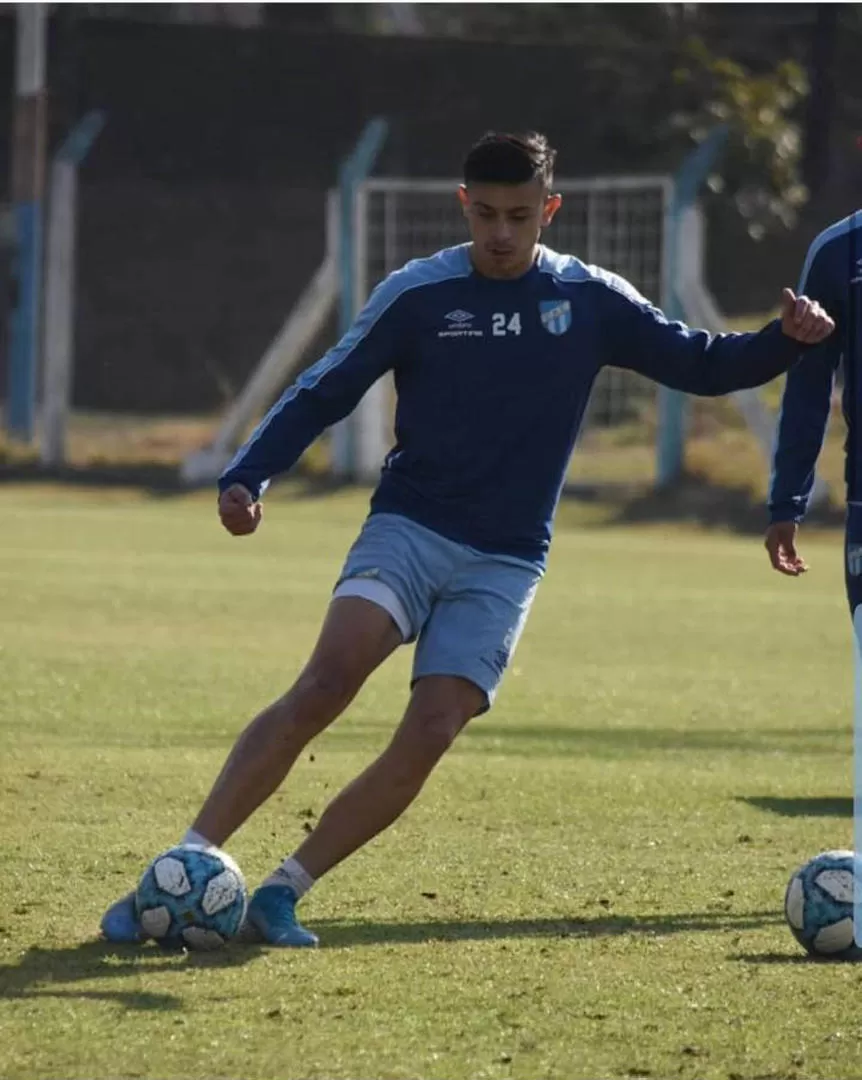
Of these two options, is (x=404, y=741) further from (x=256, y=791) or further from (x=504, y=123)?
(x=504, y=123)

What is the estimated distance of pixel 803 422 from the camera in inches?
258

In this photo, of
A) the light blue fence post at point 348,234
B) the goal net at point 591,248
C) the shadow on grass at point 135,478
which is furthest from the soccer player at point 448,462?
the light blue fence post at point 348,234

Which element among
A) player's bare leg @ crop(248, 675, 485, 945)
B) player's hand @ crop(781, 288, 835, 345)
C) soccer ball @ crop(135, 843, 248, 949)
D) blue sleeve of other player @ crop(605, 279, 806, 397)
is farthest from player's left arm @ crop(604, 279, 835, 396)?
soccer ball @ crop(135, 843, 248, 949)

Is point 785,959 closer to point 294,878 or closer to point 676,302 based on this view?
point 294,878

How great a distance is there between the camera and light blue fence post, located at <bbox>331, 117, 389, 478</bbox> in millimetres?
24625

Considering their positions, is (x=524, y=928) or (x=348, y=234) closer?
(x=524, y=928)

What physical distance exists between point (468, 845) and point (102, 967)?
2.10m

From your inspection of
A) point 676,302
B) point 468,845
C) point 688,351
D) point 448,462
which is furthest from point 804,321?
point 676,302

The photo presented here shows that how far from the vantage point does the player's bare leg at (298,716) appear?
20.4 feet

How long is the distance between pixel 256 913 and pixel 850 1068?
67.6 inches

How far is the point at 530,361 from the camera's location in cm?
644

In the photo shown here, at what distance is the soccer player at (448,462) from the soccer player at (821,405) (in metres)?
0.10

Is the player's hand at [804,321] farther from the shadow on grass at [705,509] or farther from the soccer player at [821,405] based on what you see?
the shadow on grass at [705,509]

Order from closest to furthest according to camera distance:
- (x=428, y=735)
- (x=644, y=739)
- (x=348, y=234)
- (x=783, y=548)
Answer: (x=428, y=735), (x=783, y=548), (x=644, y=739), (x=348, y=234)
